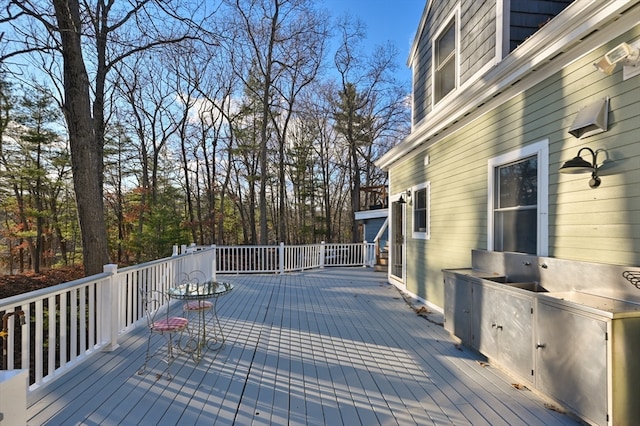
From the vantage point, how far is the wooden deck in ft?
7.53

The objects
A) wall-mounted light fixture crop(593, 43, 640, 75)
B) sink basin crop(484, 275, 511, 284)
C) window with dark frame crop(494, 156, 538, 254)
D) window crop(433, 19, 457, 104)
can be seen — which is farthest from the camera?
window crop(433, 19, 457, 104)

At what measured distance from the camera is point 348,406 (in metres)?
2.44

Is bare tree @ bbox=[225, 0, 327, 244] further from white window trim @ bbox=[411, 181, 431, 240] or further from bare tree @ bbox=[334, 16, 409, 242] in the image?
white window trim @ bbox=[411, 181, 431, 240]

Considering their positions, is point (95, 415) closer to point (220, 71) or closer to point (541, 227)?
point (541, 227)

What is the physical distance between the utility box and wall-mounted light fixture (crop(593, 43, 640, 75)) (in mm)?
3766

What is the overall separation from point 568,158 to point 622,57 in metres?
0.88

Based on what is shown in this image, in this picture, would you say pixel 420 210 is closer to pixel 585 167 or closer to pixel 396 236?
pixel 396 236

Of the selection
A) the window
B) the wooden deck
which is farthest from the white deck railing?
the window

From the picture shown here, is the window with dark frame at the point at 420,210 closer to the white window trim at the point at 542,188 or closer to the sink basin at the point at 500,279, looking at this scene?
the sink basin at the point at 500,279

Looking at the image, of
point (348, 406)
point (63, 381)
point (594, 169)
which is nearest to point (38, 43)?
point (63, 381)

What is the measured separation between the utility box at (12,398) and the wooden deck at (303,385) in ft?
3.74

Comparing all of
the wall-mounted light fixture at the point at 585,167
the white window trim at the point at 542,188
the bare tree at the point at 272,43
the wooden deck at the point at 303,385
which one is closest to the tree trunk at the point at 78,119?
the wooden deck at the point at 303,385

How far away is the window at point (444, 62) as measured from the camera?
535 centimetres

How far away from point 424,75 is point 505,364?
5215 mm
